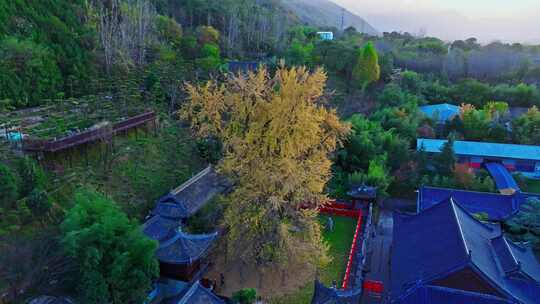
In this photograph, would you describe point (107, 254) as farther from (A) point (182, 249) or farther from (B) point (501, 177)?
(B) point (501, 177)

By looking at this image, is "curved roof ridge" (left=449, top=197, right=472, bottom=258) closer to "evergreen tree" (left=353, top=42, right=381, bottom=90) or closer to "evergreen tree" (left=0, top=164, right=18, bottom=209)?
"evergreen tree" (left=0, top=164, right=18, bottom=209)

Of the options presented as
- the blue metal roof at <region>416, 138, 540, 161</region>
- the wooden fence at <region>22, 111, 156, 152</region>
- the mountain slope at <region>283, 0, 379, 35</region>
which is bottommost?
the blue metal roof at <region>416, 138, 540, 161</region>

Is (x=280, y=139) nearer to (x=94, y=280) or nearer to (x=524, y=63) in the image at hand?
(x=94, y=280)

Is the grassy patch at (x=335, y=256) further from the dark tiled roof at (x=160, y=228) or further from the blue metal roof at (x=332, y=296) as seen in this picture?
A: the dark tiled roof at (x=160, y=228)

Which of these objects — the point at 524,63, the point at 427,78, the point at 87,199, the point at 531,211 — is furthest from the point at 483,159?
the point at 87,199

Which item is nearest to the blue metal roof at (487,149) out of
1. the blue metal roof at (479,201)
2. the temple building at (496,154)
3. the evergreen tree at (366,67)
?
the temple building at (496,154)

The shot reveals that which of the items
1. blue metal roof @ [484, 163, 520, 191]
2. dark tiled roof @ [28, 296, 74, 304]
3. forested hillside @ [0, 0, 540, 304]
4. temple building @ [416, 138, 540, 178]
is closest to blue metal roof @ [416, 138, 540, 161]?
temple building @ [416, 138, 540, 178]

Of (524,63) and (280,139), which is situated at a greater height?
(524,63)
